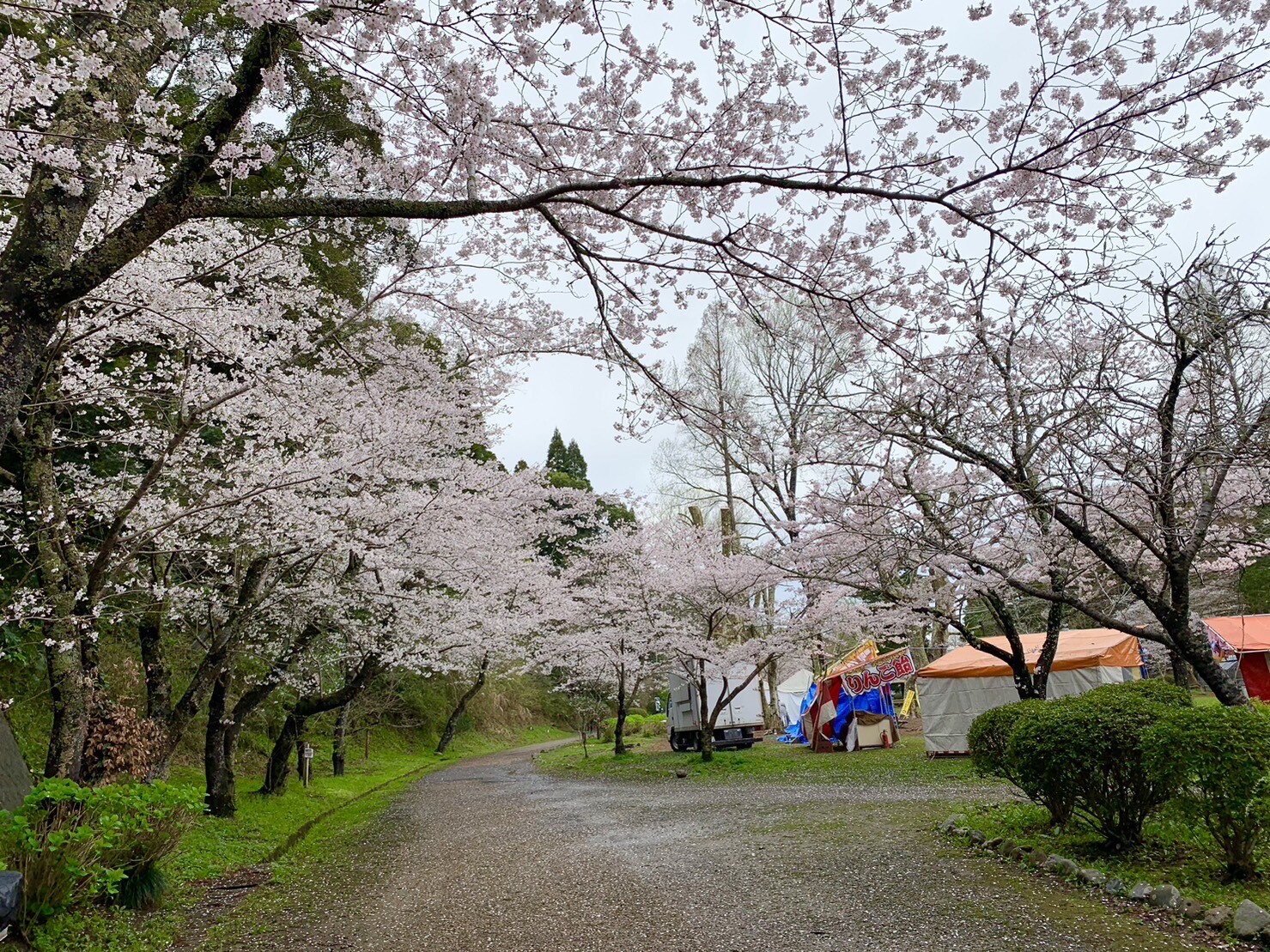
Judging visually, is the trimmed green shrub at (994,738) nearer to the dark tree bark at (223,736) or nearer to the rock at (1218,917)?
the rock at (1218,917)

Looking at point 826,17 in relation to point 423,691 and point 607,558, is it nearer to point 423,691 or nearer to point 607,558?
point 607,558

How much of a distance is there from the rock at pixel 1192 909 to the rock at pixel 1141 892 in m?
0.27

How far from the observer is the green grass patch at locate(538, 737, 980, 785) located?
1189 centimetres

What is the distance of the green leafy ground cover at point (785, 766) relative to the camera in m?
11.9

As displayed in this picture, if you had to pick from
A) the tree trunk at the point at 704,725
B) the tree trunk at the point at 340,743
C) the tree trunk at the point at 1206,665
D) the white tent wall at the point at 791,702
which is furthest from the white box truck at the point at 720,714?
the tree trunk at the point at 1206,665

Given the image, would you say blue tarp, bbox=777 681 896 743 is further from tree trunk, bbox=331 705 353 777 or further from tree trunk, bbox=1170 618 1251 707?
tree trunk, bbox=1170 618 1251 707

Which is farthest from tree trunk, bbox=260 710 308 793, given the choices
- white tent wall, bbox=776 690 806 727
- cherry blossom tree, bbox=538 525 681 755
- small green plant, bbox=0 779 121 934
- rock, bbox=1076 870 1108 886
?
white tent wall, bbox=776 690 806 727

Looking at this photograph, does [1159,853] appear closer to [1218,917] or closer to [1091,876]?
[1091,876]

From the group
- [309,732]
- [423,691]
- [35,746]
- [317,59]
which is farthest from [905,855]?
[423,691]

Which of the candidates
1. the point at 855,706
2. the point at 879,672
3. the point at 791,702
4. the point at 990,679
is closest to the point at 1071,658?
the point at 990,679

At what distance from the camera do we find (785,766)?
14453 millimetres

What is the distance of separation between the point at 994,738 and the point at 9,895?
6862 mm

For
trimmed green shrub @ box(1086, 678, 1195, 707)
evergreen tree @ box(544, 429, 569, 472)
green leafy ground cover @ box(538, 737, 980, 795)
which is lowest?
green leafy ground cover @ box(538, 737, 980, 795)

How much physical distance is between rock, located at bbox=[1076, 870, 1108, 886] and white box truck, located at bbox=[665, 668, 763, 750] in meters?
12.9
